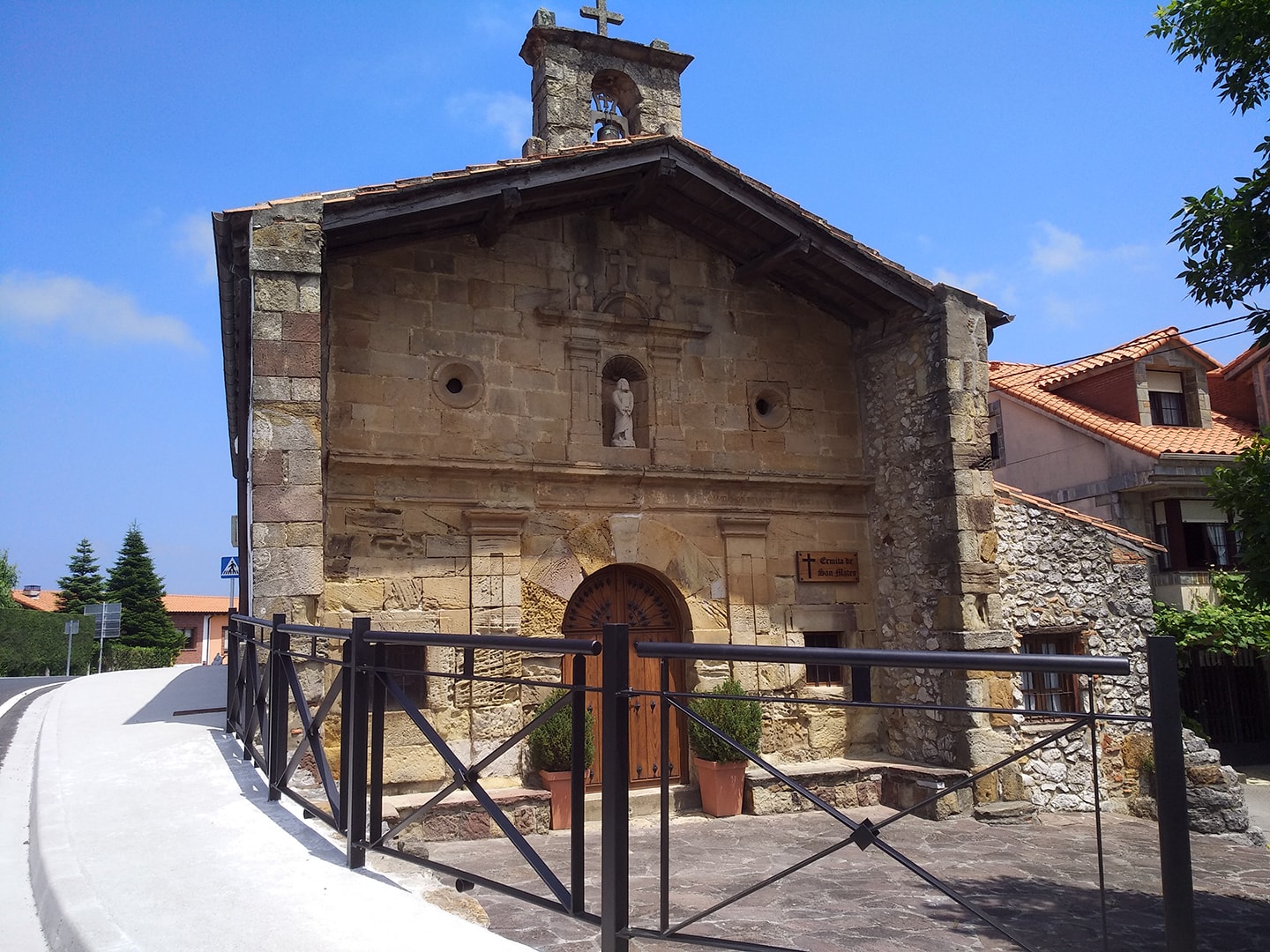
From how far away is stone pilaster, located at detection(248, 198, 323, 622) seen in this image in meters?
7.38

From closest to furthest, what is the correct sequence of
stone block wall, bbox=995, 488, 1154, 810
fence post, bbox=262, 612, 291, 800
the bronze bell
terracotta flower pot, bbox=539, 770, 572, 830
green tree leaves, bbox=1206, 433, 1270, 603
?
fence post, bbox=262, 612, 291, 800
green tree leaves, bbox=1206, 433, 1270, 603
terracotta flower pot, bbox=539, 770, 572, 830
stone block wall, bbox=995, 488, 1154, 810
the bronze bell

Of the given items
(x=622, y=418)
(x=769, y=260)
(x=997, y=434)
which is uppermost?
(x=769, y=260)

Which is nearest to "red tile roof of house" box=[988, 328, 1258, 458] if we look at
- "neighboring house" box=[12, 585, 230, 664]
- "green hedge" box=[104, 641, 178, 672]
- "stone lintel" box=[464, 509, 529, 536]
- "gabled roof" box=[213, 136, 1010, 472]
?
"gabled roof" box=[213, 136, 1010, 472]

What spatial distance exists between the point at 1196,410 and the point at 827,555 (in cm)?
1056

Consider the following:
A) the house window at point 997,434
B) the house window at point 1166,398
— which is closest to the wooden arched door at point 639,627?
the house window at point 997,434

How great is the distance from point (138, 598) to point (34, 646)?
12.6 metres

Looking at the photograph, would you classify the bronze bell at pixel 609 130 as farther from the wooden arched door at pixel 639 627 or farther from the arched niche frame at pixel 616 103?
the wooden arched door at pixel 639 627

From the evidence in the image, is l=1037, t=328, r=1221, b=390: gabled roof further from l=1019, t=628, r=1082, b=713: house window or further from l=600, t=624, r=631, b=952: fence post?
l=600, t=624, r=631, b=952: fence post

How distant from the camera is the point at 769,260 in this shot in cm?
1043

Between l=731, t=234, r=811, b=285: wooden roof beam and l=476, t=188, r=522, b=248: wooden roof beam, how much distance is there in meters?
2.66

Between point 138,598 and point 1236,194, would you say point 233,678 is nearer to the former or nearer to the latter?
point 1236,194

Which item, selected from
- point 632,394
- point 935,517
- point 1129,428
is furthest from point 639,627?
point 1129,428

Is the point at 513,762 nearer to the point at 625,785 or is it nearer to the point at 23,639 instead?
the point at 625,785

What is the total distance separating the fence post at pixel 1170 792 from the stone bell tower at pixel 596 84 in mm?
9670
